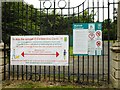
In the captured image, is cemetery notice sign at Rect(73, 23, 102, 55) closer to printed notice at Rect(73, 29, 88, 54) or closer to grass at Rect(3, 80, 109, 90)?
printed notice at Rect(73, 29, 88, 54)

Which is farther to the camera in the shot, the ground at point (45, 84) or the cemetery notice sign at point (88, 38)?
the cemetery notice sign at point (88, 38)

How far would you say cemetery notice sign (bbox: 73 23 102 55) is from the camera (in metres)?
6.21

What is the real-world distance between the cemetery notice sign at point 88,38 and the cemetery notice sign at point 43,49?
0.32m

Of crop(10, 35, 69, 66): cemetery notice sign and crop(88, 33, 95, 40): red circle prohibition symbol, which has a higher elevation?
crop(88, 33, 95, 40): red circle prohibition symbol

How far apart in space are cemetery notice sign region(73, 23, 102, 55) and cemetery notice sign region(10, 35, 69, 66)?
0.32 m

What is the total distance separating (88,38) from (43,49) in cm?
136

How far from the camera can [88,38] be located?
6.23 meters

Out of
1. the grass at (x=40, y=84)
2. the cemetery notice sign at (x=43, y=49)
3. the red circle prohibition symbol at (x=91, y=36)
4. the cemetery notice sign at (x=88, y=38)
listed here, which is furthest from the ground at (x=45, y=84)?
the red circle prohibition symbol at (x=91, y=36)

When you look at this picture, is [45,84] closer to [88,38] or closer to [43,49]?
[43,49]

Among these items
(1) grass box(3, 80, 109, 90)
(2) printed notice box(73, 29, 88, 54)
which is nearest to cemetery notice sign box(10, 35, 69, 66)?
(2) printed notice box(73, 29, 88, 54)

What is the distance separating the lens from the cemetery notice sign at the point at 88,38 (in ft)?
20.4

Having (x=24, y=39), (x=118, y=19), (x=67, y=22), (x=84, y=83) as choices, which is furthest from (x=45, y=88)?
(x=118, y=19)

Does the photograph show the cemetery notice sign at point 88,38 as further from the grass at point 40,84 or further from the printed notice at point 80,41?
the grass at point 40,84

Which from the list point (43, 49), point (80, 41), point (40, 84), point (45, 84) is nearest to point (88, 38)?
point (80, 41)
